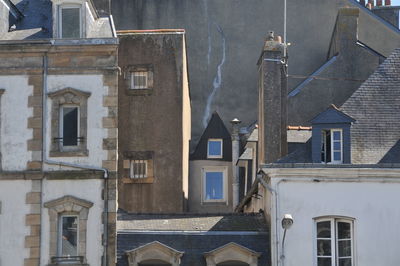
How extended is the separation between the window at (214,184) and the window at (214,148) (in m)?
0.55

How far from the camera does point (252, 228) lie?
81.4 ft

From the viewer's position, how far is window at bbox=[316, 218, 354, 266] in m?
23.4

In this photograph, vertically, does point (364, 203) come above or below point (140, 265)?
above

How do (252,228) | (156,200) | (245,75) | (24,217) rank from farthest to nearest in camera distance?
(245,75)
(156,200)
(252,228)
(24,217)

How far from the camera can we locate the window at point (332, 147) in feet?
78.4

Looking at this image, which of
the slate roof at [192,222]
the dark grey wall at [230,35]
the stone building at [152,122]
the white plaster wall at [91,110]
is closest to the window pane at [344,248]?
the slate roof at [192,222]

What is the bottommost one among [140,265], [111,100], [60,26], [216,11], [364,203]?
[140,265]

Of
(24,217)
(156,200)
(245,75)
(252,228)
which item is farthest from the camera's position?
(245,75)

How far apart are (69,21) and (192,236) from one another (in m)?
6.09

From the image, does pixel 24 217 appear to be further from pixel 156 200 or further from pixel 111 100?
pixel 156 200

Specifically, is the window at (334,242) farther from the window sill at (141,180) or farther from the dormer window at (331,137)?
the window sill at (141,180)

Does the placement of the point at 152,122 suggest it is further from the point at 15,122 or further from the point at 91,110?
the point at 15,122

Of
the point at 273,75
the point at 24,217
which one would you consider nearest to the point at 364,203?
the point at 273,75

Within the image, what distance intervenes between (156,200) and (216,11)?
31.5 ft
